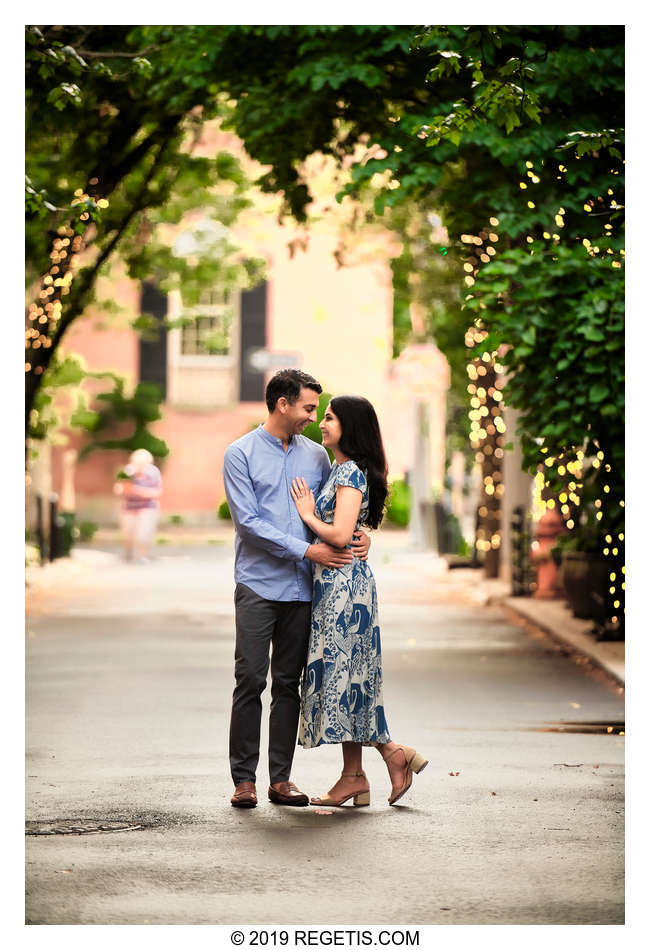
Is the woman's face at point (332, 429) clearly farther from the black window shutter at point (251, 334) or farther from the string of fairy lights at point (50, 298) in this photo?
the black window shutter at point (251, 334)

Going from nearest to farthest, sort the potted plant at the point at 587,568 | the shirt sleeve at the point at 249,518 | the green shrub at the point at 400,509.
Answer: the shirt sleeve at the point at 249,518
the potted plant at the point at 587,568
the green shrub at the point at 400,509

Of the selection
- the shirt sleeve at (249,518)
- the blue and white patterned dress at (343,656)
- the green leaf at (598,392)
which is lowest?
the blue and white patterned dress at (343,656)

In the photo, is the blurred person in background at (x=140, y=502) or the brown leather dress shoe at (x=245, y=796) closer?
the brown leather dress shoe at (x=245, y=796)

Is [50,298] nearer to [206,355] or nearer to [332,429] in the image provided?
[332,429]

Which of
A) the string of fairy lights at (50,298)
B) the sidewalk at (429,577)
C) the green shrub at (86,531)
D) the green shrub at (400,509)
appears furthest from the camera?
the green shrub at (400,509)

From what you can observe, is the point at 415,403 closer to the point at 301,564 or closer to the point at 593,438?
the point at 593,438

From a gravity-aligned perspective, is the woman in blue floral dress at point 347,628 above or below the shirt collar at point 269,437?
below

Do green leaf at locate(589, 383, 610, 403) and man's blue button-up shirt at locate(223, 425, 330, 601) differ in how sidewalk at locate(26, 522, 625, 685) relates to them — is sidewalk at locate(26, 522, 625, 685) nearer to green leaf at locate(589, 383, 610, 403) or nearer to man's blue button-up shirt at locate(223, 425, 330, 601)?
green leaf at locate(589, 383, 610, 403)

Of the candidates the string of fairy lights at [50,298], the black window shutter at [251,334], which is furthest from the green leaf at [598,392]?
the black window shutter at [251,334]

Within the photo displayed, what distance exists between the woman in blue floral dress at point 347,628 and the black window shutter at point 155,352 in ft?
119

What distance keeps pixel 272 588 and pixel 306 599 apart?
187 mm

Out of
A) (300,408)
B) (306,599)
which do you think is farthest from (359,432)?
(306,599)

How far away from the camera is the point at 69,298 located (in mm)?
22969

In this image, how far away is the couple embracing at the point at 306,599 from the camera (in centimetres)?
769
